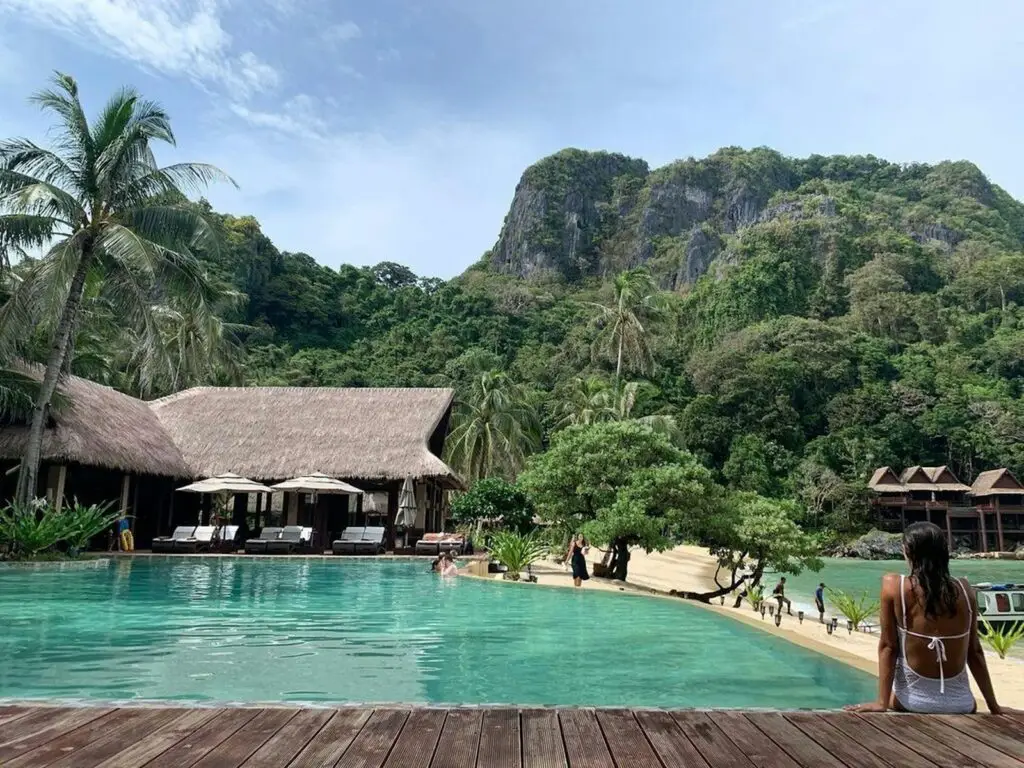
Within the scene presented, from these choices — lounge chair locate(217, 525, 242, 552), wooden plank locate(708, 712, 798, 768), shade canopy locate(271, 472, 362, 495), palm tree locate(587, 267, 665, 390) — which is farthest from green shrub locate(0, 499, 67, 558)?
palm tree locate(587, 267, 665, 390)

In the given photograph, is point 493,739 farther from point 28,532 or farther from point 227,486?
point 227,486

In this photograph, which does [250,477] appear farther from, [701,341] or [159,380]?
[701,341]

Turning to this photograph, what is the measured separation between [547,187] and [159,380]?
6027 centimetres

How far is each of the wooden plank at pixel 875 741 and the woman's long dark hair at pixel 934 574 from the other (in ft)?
1.47

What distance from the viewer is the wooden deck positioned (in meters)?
2.11

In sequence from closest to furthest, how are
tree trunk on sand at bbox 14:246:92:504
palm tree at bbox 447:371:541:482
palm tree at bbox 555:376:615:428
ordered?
tree trunk on sand at bbox 14:246:92:504, palm tree at bbox 447:371:541:482, palm tree at bbox 555:376:615:428

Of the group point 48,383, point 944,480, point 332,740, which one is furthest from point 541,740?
point 944,480

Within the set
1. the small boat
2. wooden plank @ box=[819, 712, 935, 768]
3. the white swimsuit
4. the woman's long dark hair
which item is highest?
the woman's long dark hair

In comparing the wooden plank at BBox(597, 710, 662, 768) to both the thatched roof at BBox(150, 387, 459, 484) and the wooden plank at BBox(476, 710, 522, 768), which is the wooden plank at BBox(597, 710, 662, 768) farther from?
the thatched roof at BBox(150, 387, 459, 484)

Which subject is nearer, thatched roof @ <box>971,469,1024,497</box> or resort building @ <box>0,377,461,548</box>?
resort building @ <box>0,377,461,548</box>

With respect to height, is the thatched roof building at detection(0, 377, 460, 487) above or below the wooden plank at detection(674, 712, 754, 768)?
above

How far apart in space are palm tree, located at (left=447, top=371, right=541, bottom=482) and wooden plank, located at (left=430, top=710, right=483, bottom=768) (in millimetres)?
23917

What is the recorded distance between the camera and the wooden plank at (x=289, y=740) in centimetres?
208

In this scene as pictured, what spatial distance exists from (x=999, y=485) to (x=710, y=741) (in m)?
42.8
